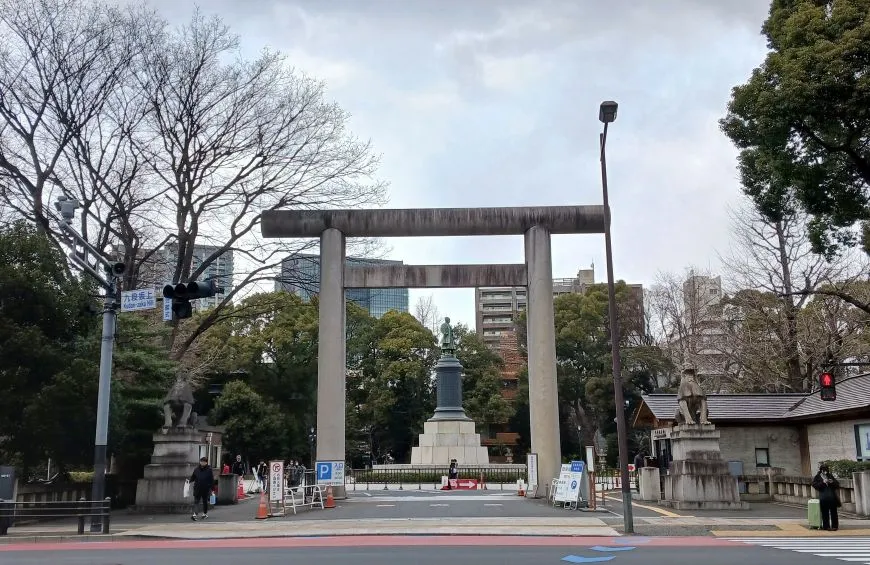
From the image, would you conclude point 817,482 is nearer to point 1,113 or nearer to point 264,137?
point 264,137

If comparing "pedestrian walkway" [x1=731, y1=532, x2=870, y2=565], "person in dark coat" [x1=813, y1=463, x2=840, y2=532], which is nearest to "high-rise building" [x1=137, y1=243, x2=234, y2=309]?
"pedestrian walkway" [x1=731, y1=532, x2=870, y2=565]

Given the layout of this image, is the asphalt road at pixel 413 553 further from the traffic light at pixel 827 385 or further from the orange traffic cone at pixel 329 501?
the orange traffic cone at pixel 329 501

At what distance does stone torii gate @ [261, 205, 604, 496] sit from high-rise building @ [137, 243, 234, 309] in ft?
13.3

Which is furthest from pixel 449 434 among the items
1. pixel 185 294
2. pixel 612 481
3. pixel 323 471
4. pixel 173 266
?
pixel 185 294

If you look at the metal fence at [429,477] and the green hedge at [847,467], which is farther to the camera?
the metal fence at [429,477]

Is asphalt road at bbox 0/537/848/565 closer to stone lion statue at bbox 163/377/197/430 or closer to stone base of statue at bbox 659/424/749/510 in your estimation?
Answer: stone base of statue at bbox 659/424/749/510

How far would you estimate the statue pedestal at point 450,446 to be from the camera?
150 ft

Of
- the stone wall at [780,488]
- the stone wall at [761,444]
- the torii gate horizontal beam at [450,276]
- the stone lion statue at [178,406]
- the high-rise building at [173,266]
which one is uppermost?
the high-rise building at [173,266]

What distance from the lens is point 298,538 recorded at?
17.4 metres

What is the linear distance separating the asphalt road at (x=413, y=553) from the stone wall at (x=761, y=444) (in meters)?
13.9

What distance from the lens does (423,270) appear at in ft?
95.2

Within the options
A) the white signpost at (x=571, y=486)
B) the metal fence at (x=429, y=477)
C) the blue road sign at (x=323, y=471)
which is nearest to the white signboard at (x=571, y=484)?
the white signpost at (x=571, y=486)

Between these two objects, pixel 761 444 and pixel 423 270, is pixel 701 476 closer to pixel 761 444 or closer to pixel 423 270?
pixel 761 444

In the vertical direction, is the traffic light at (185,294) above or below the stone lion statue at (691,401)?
above
